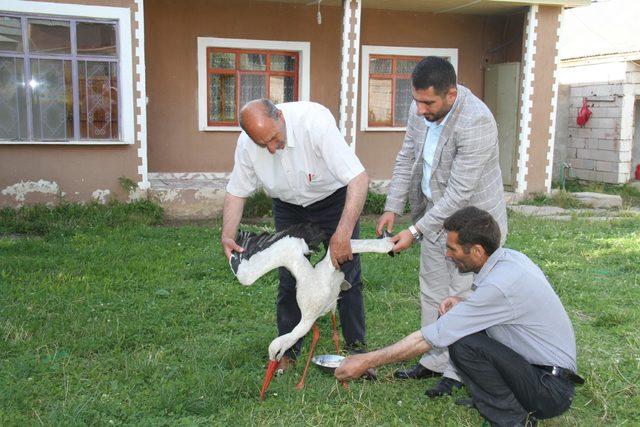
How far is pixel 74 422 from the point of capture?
10.7 ft

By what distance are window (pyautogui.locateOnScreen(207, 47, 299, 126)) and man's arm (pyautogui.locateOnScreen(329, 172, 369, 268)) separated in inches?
323

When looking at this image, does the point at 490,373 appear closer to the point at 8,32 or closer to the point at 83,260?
the point at 83,260

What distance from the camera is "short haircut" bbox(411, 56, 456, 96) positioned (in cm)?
343

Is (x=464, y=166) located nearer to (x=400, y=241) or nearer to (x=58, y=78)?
(x=400, y=241)

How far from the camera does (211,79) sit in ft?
37.1

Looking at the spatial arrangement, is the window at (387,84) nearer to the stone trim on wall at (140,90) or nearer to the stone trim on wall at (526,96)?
the stone trim on wall at (526,96)

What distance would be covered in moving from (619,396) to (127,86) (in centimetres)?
753

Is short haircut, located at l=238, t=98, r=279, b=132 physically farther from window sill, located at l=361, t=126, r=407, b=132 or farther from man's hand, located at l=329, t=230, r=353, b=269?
window sill, located at l=361, t=126, r=407, b=132

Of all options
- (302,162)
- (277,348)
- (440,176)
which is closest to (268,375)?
(277,348)

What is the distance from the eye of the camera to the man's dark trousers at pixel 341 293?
4031mm

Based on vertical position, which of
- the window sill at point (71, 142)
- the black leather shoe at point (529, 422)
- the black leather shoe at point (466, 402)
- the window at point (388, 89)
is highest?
the window at point (388, 89)

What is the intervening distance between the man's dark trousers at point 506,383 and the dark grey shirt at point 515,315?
87mm


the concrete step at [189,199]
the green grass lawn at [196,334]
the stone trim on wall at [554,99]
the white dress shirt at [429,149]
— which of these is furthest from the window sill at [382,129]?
the white dress shirt at [429,149]

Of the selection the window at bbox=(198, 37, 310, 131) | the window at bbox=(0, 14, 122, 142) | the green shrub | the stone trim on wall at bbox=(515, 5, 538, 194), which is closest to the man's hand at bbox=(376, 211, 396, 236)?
the green shrub
